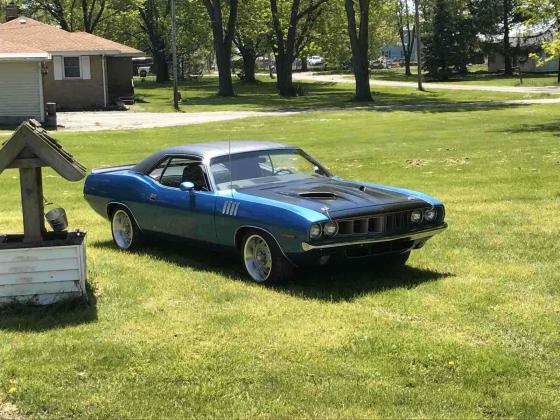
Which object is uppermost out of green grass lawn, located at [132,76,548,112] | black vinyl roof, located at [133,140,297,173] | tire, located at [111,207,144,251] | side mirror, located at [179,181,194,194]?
green grass lawn, located at [132,76,548,112]

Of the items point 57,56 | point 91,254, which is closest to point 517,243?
point 91,254

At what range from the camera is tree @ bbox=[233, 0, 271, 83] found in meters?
55.5

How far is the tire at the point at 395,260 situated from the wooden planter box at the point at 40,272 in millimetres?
2858

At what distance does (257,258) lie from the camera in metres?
7.06

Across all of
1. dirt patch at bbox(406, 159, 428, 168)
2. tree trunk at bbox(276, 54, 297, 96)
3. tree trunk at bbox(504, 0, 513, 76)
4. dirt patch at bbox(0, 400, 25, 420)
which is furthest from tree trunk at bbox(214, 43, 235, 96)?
dirt patch at bbox(0, 400, 25, 420)

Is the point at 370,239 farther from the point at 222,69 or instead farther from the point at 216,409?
the point at 222,69

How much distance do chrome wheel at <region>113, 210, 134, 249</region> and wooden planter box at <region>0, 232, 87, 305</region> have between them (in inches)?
93.6

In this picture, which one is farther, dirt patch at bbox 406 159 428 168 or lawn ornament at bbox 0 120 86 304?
dirt patch at bbox 406 159 428 168

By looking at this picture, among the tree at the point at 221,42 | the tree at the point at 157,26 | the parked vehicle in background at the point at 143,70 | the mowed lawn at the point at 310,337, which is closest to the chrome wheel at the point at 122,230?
the mowed lawn at the point at 310,337

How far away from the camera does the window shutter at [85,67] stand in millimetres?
39469

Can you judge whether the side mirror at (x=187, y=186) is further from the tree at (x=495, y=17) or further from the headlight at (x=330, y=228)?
the tree at (x=495, y=17)

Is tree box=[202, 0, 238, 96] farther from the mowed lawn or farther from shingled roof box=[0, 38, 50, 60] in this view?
the mowed lawn

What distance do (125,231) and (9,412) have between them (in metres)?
4.59

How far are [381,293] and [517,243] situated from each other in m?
2.52
